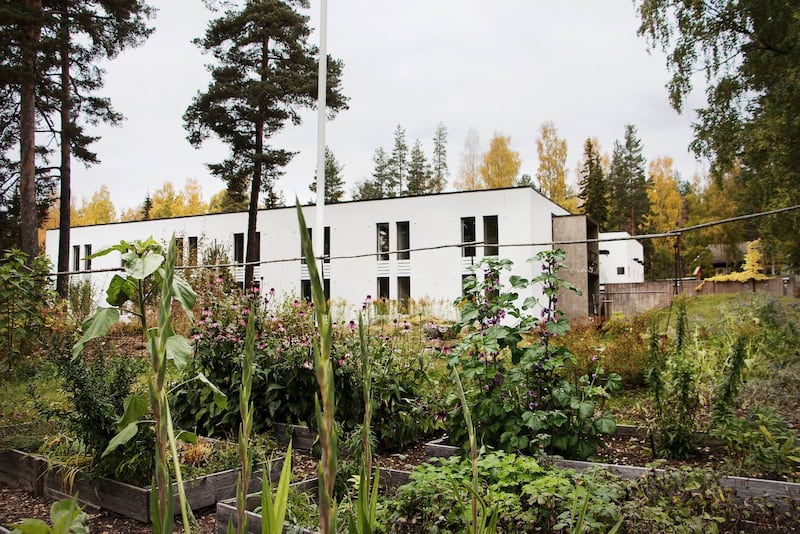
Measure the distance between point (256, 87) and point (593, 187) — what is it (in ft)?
104

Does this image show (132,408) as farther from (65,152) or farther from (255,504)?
(65,152)

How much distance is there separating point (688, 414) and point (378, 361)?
2.73m

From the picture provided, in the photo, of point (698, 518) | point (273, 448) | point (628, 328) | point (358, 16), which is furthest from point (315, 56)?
point (698, 518)

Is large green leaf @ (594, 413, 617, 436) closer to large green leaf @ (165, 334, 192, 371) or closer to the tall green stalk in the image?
large green leaf @ (165, 334, 192, 371)

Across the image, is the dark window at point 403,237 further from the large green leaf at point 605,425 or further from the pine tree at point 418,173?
the pine tree at point 418,173

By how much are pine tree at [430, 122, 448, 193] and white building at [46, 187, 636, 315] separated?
68.7 feet

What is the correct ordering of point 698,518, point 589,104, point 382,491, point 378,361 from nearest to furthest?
point 698,518
point 382,491
point 378,361
point 589,104

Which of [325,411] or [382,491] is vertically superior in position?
[325,411]

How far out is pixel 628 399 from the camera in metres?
6.94

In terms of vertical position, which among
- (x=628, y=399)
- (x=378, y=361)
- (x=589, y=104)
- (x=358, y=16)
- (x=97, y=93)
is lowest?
(x=628, y=399)

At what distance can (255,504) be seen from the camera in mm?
3625

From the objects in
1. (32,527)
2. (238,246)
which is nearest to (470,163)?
(238,246)

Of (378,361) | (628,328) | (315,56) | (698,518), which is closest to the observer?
(698,518)

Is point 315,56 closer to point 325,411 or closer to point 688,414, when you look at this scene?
point 688,414
